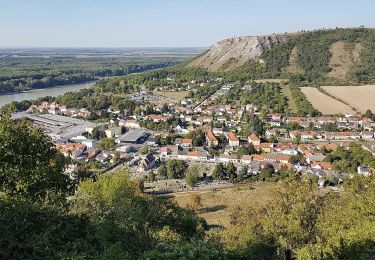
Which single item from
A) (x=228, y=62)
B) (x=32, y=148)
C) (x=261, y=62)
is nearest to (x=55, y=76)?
(x=228, y=62)

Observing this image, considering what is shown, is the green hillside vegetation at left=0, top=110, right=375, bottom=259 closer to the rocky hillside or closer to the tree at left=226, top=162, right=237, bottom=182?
the tree at left=226, top=162, right=237, bottom=182

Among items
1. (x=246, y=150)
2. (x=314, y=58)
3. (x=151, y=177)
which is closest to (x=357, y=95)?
(x=314, y=58)

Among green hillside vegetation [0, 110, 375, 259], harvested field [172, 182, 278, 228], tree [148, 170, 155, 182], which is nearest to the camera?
green hillside vegetation [0, 110, 375, 259]

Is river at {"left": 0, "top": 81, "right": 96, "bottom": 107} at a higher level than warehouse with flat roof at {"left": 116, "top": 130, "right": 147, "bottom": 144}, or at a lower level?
lower

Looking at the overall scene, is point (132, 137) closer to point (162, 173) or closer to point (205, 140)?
point (205, 140)

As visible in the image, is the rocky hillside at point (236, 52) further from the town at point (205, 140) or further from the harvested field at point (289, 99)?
the town at point (205, 140)

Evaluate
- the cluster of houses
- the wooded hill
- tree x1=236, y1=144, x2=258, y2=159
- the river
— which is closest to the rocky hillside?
the wooded hill

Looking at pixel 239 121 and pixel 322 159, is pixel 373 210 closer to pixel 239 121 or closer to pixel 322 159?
pixel 322 159
